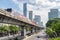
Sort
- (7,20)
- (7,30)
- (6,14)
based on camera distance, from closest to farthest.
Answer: (6,14), (7,20), (7,30)

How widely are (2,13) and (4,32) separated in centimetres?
8979

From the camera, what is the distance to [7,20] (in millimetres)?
62344

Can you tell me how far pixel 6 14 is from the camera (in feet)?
181

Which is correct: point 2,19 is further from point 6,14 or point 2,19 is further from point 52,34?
point 52,34

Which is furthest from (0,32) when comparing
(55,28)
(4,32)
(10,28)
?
(55,28)

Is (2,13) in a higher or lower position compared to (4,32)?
higher

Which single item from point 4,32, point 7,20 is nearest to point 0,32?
point 4,32

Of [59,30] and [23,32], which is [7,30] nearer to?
[23,32]

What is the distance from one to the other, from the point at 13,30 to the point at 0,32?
62.8 ft

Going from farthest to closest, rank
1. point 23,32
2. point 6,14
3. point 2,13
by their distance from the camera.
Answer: point 23,32 → point 6,14 → point 2,13

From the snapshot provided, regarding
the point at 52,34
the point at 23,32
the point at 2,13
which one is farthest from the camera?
the point at 23,32

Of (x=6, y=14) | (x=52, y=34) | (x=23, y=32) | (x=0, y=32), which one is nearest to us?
(x=6, y=14)

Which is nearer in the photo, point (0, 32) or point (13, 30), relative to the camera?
point (0, 32)

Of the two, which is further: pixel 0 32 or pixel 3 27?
pixel 3 27
